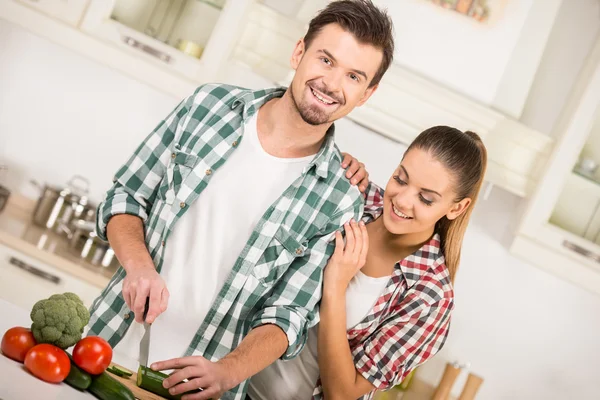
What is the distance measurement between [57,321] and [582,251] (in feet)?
6.70

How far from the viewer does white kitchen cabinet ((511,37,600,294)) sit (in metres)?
2.52

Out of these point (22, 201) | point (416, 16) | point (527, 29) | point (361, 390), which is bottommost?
point (22, 201)

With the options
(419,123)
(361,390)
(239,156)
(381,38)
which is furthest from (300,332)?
(419,123)

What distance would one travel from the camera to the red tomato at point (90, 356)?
3.40 feet

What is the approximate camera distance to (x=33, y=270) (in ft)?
8.29

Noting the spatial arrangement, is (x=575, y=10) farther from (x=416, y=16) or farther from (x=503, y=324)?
(x=503, y=324)

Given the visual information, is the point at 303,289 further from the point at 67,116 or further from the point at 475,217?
the point at 67,116

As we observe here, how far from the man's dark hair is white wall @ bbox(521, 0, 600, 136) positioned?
5.05 ft

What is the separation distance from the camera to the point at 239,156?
1529mm

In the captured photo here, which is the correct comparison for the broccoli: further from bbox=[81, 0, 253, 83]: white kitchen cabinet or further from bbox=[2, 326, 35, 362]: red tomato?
→ bbox=[81, 0, 253, 83]: white kitchen cabinet

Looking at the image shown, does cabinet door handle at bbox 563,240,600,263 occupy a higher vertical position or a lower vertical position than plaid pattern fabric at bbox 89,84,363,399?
higher

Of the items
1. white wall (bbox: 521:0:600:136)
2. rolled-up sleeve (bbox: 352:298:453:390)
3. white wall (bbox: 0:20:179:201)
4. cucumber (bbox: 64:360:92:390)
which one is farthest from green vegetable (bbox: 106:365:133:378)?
white wall (bbox: 521:0:600:136)

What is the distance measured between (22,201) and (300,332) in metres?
1.91

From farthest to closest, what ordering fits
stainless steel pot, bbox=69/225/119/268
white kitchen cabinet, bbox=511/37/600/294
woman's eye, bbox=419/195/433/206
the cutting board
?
stainless steel pot, bbox=69/225/119/268 → white kitchen cabinet, bbox=511/37/600/294 → woman's eye, bbox=419/195/433/206 → the cutting board
